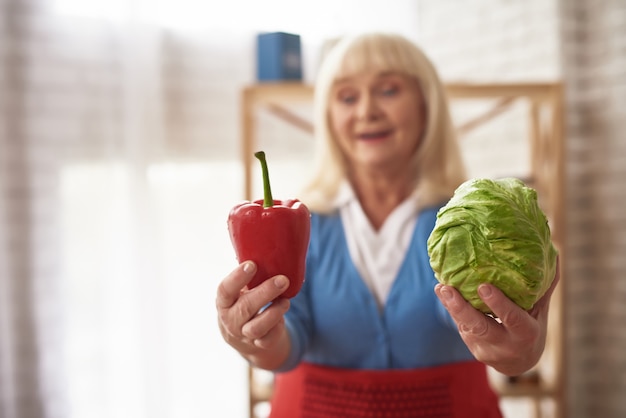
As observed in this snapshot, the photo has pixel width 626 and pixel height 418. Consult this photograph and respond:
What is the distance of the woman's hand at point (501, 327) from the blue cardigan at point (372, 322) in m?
0.42

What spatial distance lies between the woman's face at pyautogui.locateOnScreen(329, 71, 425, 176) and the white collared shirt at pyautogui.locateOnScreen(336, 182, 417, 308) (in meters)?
0.11

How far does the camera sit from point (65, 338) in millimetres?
2555

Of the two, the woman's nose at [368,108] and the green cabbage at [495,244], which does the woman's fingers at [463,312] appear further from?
the woman's nose at [368,108]

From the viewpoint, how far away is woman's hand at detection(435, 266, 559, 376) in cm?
78

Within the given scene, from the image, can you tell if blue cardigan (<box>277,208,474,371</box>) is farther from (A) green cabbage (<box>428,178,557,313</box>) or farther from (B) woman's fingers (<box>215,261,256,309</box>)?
(A) green cabbage (<box>428,178,557,313</box>)

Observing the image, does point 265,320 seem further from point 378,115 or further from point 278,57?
point 278,57

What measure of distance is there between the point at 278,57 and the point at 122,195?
3.09 feet

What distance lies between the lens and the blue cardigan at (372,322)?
4.35 feet

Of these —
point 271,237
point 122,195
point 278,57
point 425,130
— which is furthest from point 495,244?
point 122,195

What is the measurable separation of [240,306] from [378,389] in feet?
1.77

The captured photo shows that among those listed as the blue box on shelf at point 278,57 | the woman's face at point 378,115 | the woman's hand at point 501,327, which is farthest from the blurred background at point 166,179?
the woman's hand at point 501,327

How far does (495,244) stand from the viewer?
2.56ft

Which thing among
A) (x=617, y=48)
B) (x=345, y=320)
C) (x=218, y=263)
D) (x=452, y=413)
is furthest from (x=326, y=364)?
(x=617, y=48)

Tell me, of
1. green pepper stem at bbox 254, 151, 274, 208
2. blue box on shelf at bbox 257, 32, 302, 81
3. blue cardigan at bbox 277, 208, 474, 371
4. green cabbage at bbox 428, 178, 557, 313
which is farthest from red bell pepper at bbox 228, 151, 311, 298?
blue box on shelf at bbox 257, 32, 302, 81
